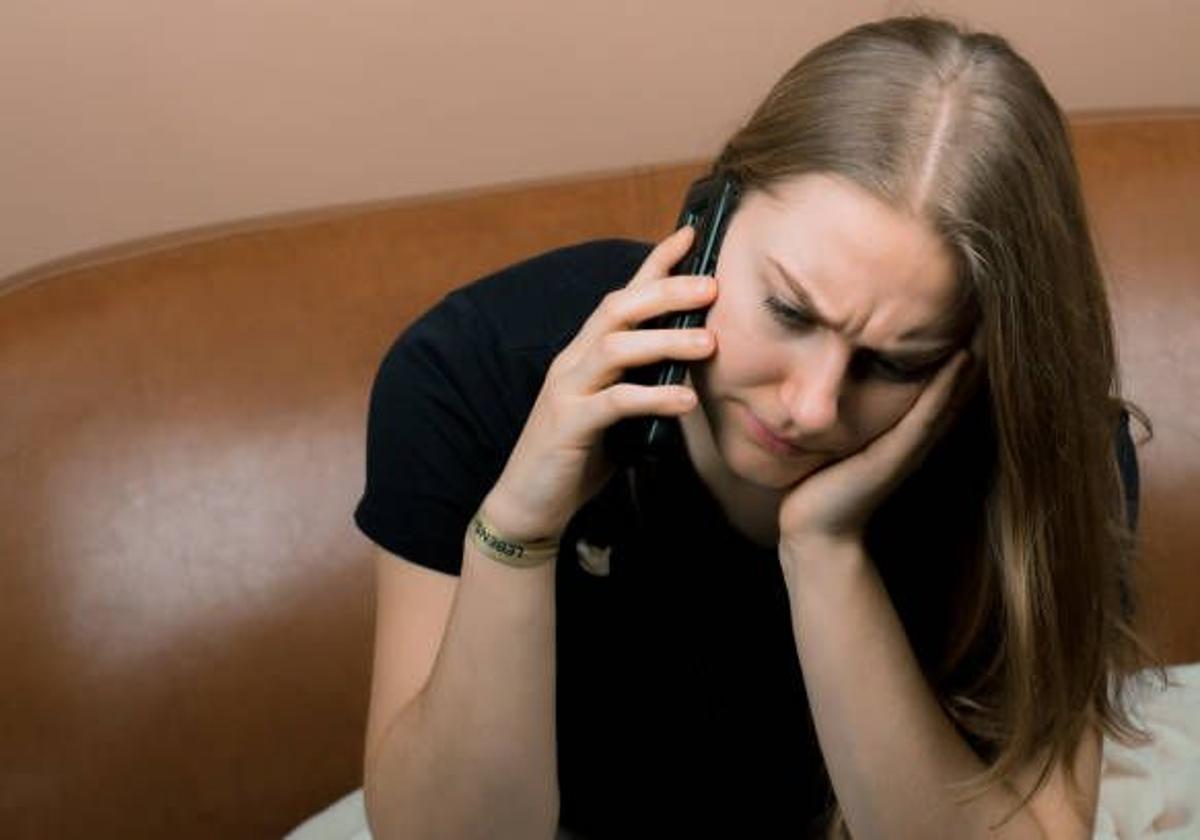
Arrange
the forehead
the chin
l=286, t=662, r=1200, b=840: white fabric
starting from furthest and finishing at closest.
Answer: l=286, t=662, r=1200, b=840: white fabric → the chin → the forehead

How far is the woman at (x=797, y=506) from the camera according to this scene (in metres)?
0.99

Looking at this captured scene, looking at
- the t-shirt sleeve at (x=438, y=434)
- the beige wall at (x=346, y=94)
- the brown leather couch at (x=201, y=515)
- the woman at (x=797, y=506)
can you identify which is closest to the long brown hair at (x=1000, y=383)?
the woman at (x=797, y=506)

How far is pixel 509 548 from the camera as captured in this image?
106cm

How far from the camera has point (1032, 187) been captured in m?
0.99

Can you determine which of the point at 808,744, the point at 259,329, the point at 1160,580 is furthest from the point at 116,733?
the point at 1160,580

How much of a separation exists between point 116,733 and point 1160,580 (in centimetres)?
106

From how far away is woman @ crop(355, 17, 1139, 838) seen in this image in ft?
3.24

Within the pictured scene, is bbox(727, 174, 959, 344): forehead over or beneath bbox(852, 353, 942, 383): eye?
over

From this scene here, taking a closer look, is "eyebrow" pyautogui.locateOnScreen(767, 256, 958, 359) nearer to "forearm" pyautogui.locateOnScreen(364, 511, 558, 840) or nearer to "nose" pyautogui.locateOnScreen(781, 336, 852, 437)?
"nose" pyautogui.locateOnScreen(781, 336, 852, 437)

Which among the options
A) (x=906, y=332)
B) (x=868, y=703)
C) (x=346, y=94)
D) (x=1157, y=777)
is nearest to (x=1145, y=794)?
(x=1157, y=777)

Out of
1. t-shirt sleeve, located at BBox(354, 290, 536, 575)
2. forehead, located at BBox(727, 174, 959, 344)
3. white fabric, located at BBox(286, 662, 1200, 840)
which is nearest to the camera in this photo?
forehead, located at BBox(727, 174, 959, 344)

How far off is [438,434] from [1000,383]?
0.40 m

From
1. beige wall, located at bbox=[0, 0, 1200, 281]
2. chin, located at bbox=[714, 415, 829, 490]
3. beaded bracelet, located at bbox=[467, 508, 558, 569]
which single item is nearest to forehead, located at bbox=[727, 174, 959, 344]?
chin, located at bbox=[714, 415, 829, 490]

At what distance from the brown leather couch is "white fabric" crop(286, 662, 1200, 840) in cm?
10
